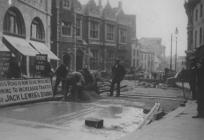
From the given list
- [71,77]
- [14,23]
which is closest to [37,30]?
[14,23]

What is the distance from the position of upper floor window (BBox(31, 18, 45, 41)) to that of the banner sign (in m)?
11.9

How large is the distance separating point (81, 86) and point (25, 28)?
10509mm

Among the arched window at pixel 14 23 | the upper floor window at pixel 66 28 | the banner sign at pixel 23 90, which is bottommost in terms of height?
the banner sign at pixel 23 90

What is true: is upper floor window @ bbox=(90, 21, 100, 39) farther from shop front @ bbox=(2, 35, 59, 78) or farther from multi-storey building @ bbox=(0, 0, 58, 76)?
shop front @ bbox=(2, 35, 59, 78)

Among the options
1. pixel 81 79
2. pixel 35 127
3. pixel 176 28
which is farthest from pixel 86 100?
pixel 176 28

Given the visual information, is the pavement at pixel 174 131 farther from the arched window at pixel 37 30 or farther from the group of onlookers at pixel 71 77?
the arched window at pixel 37 30

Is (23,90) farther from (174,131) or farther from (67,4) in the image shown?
(67,4)

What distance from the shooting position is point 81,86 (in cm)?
1283

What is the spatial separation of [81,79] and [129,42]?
36030 millimetres

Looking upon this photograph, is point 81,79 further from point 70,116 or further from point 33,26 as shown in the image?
point 33,26

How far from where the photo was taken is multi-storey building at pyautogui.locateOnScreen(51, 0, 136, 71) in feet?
106

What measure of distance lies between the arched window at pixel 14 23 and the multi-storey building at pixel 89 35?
871cm

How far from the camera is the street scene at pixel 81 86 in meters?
7.03

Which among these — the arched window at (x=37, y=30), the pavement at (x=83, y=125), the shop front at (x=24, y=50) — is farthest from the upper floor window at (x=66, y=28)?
the pavement at (x=83, y=125)
